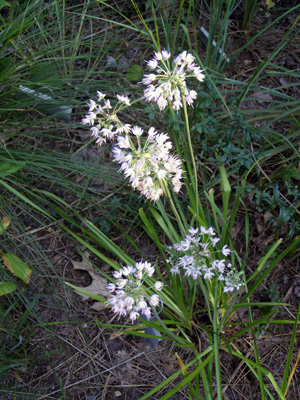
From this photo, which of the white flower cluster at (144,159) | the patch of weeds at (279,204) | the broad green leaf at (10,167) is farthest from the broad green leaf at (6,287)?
the patch of weeds at (279,204)

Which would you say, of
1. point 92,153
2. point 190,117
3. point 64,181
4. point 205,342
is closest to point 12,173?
point 64,181

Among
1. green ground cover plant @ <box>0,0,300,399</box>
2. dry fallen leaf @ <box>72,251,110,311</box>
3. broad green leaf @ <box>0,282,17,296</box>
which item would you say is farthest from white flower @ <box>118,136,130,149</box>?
broad green leaf @ <box>0,282,17,296</box>

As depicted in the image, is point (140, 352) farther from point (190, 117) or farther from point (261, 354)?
point (190, 117)

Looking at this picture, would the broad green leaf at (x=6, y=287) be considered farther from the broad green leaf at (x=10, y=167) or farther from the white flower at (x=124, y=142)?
the white flower at (x=124, y=142)

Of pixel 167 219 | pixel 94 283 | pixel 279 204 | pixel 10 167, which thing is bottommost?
pixel 94 283

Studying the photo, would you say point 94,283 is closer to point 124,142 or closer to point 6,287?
point 6,287

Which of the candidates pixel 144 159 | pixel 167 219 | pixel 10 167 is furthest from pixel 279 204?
pixel 10 167

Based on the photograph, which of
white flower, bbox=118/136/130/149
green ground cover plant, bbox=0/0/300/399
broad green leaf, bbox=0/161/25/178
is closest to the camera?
white flower, bbox=118/136/130/149

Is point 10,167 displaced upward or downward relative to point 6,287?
upward

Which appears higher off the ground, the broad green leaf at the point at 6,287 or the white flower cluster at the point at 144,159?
the white flower cluster at the point at 144,159

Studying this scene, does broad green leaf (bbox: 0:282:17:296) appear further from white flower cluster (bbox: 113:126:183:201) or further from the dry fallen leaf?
white flower cluster (bbox: 113:126:183:201)

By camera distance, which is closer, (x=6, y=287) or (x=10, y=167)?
(x=6, y=287)
